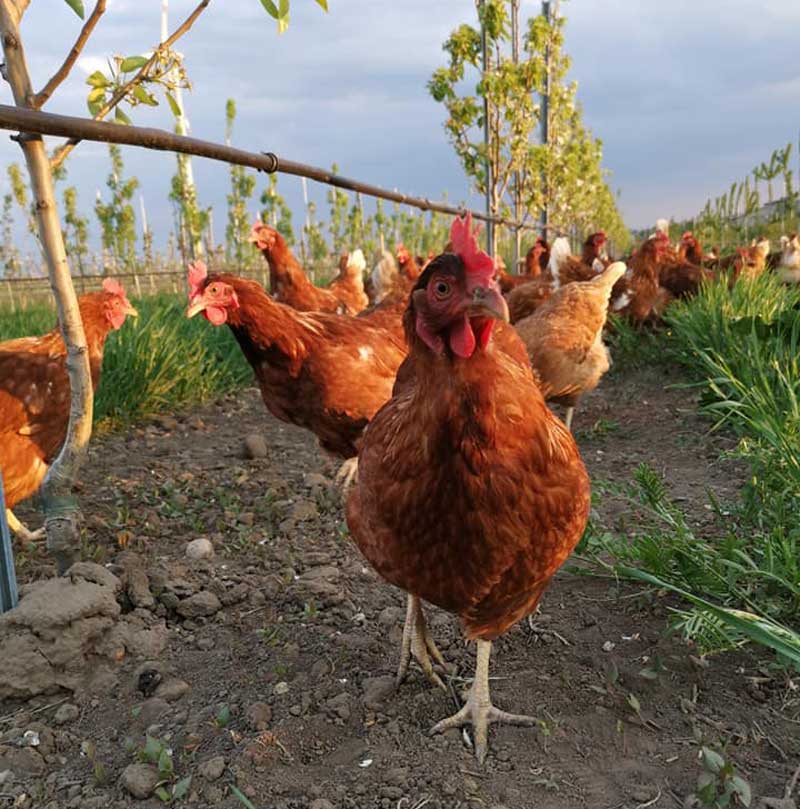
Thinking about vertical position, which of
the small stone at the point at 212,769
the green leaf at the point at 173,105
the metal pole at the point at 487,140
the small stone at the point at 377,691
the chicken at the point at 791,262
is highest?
the metal pole at the point at 487,140

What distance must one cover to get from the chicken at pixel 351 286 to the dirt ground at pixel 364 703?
5.53 meters

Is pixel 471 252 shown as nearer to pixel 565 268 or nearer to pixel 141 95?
pixel 141 95

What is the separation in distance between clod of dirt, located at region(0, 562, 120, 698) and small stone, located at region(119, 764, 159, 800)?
52 centimetres

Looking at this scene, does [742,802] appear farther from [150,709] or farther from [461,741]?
[150,709]

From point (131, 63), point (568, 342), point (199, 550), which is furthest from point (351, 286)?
point (131, 63)

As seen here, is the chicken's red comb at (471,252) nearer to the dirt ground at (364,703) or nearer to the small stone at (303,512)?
the dirt ground at (364,703)

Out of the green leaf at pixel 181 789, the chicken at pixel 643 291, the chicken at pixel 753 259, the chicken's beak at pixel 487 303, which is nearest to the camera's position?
the chicken's beak at pixel 487 303

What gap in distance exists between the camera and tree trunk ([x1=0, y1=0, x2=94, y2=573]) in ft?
6.81

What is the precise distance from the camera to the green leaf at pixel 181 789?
1.67 m

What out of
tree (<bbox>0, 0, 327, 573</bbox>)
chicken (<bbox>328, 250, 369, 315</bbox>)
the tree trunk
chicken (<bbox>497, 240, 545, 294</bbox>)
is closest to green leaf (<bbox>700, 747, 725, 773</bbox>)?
tree (<bbox>0, 0, 327, 573</bbox>)

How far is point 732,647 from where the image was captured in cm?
192

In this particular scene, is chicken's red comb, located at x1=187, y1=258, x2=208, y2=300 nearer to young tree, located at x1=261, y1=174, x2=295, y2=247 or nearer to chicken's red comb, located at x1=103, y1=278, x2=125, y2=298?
chicken's red comb, located at x1=103, y1=278, x2=125, y2=298

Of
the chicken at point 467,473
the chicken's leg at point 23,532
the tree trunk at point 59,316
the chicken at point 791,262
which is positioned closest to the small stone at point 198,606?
the tree trunk at point 59,316

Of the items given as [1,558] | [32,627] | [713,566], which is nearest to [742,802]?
[713,566]
